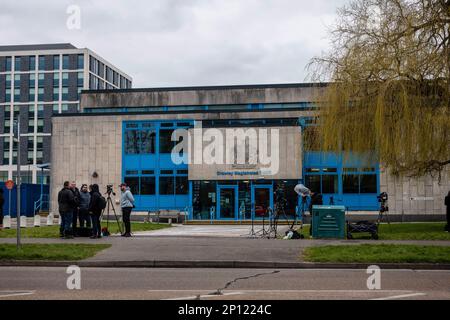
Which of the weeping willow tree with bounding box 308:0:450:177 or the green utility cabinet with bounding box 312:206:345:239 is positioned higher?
the weeping willow tree with bounding box 308:0:450:177

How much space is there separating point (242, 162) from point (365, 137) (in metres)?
16.2

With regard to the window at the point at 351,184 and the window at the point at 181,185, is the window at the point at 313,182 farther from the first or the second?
the window at the point at 181,185

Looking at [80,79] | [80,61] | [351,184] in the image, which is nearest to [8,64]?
[80,61]

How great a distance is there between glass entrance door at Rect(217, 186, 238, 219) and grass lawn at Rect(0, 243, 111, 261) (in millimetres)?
22131

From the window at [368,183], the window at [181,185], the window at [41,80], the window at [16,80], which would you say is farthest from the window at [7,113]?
the window at [368,183]

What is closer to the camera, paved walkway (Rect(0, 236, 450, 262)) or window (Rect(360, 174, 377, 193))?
paved walkway (Rect(0, 236, 450, 262))

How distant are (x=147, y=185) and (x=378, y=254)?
2820 centimetres

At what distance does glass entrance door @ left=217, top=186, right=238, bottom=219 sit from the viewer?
3825 cm

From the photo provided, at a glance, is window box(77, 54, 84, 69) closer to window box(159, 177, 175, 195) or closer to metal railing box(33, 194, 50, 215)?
metal railing box(33, 194, 50, 215)

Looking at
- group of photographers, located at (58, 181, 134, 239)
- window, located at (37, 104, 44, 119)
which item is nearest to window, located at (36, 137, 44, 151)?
window, located at (37, 104, 44, 119)

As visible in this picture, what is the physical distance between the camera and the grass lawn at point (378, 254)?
13.5 metres

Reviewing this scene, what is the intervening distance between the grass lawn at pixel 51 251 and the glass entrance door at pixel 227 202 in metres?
22.1

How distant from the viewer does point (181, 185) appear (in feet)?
132

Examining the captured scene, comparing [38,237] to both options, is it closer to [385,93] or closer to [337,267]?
[337,267]
